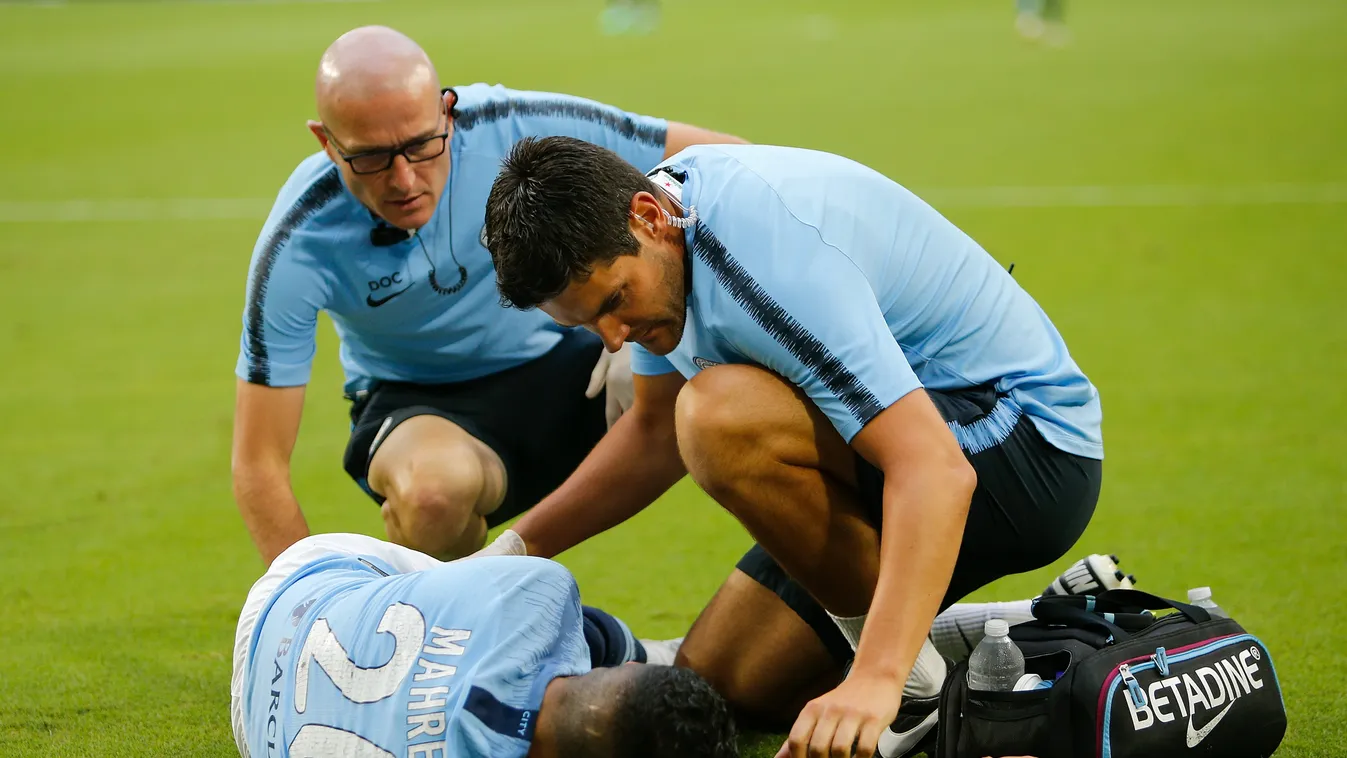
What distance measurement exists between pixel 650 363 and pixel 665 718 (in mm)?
1209

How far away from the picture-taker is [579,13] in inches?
907

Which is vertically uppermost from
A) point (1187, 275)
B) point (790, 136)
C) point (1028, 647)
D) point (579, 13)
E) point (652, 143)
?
point (652, 143)

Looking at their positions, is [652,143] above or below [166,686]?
above

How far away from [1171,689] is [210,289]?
19.6 ft

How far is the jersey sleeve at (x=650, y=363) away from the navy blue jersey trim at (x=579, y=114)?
0.81m

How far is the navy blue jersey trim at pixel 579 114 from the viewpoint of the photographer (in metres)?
3.71

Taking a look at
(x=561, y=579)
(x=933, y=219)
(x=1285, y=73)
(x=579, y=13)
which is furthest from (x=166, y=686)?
(x=579, y=13)

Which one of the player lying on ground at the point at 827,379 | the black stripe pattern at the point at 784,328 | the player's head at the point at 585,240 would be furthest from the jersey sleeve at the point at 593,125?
the black stripe pattern at the point at 784,328

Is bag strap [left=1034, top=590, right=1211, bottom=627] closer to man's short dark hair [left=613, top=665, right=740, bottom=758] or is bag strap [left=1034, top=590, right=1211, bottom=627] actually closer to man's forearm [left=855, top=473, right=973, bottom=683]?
man's forearm [left=855, top=473, right=973, bottom=683]

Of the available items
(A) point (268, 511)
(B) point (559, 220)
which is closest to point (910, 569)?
(B) point (559, 220)

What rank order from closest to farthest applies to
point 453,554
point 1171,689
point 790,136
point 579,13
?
1. point 1171,689
2. point 453,554
3. point 790,136
4. point 579,13

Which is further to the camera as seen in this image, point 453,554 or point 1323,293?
point 1323,293

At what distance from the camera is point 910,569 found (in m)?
2.34

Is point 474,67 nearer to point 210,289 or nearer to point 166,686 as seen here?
point 210,289
